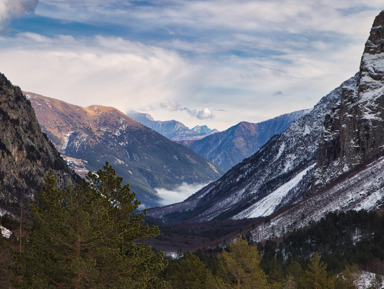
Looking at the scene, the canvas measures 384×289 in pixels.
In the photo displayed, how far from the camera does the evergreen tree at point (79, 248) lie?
1065 inches

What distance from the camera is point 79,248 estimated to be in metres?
27.9

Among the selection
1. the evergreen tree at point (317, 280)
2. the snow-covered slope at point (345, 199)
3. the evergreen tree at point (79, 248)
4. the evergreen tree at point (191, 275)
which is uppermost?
the snow-covered slope at point (345, 199)

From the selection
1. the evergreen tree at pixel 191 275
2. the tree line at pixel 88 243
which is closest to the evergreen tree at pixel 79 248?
the tree line at pixel 88 243

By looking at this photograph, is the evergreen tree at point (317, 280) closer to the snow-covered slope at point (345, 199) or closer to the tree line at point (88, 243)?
the tree line at point (88, 243)

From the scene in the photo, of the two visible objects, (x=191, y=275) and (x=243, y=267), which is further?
(x=191, y=275)

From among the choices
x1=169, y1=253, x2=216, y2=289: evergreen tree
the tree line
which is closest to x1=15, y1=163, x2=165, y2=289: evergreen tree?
the tree line

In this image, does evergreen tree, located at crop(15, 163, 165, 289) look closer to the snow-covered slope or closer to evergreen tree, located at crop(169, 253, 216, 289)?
evergreen tree, located at crop(169, 253, 216, 289)

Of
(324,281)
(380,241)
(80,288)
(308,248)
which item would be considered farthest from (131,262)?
(308,248)

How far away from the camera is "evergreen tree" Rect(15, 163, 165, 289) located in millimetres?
27047

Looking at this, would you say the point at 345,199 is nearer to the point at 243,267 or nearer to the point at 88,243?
the point at 243,267

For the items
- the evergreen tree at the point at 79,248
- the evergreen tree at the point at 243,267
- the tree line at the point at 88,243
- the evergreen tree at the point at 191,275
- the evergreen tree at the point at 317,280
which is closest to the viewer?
the evergreen tree at the point at 79,248

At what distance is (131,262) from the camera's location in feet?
96.3

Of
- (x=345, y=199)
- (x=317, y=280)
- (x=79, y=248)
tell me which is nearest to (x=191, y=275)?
(x=317, y=280)

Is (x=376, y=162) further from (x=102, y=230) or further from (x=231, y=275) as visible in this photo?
(x=102, y=230)
